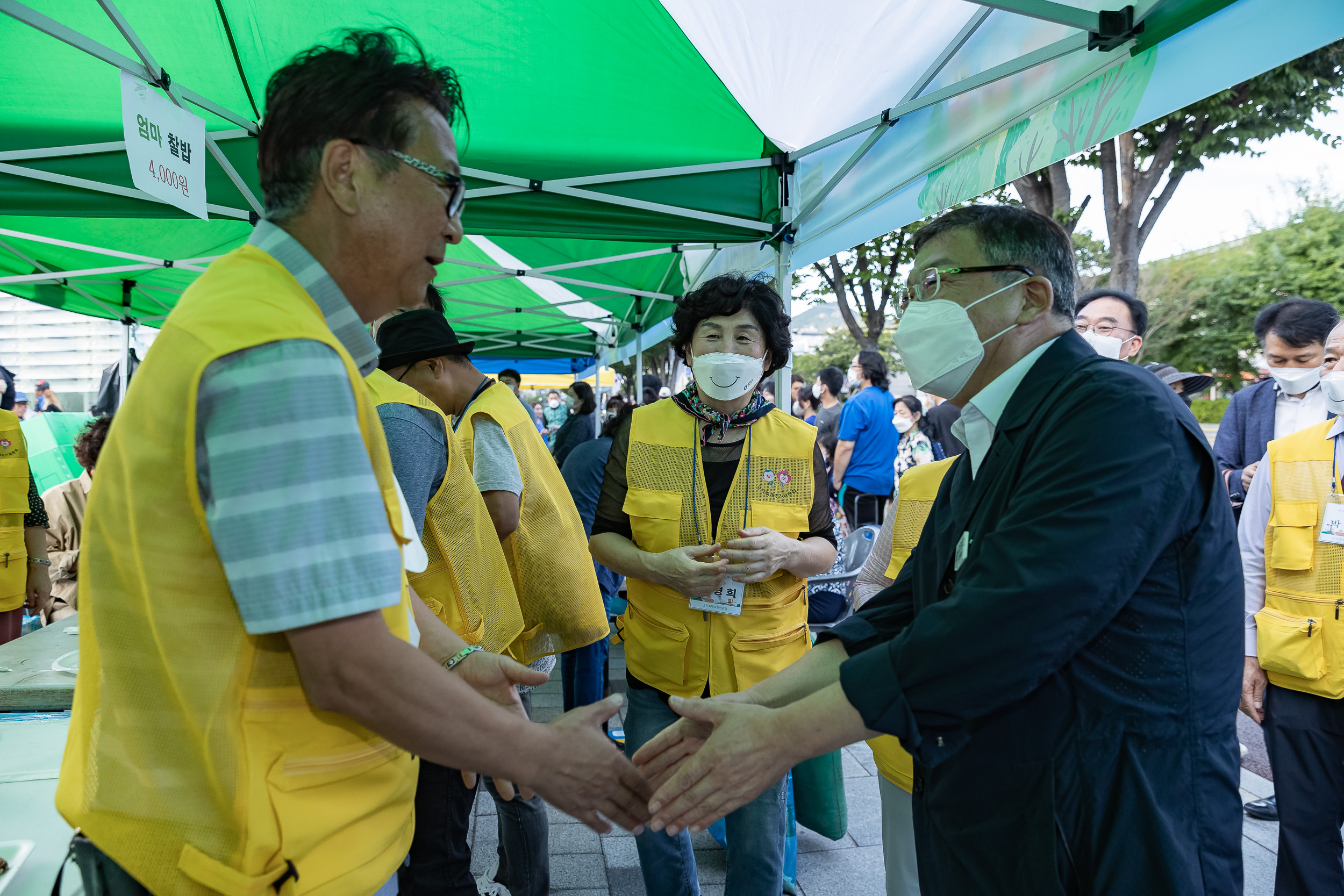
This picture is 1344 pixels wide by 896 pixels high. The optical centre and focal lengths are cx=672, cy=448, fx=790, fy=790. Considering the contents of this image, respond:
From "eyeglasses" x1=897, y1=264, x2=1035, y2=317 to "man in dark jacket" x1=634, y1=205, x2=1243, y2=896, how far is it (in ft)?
0.95

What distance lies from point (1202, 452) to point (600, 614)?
2.17m

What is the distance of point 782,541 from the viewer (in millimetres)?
2557

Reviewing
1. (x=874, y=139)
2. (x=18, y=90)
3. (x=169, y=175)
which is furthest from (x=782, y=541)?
(x=18, y=90)

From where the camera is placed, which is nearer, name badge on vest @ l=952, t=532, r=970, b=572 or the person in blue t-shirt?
name badge on vest @ l=952, t=532, r=970, b=572

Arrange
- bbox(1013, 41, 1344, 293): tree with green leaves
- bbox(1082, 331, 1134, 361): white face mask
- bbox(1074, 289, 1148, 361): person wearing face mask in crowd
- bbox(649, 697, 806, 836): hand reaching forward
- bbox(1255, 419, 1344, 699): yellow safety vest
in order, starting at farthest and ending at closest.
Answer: bbox(1013, 41, 1344, 293): tree with green leaves < bbox(1074, 289, 1148, 361): person wearing face mask in crowd < bbox(1082, 331, 1134, 361): white face mask < bbox(1255, 419, 1344, 699): yellow safety vest < bbox(649, 697, 806, 836): hand reaching forward

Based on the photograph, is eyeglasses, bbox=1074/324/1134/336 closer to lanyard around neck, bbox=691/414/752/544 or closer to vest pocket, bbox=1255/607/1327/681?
vest pocket, bbox=1255/607/1327/681

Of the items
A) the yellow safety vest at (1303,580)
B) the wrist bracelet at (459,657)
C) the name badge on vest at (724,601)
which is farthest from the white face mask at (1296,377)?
the wrist bracelet at (459,657)

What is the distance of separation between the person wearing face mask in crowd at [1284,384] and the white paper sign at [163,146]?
513 centimetres

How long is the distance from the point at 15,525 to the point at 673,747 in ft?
14.5

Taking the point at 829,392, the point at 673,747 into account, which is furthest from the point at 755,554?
the point at 829,392

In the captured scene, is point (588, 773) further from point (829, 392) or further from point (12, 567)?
point (829, 392)

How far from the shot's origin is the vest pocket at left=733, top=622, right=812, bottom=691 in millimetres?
→ 2545

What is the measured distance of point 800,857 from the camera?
3.48 m

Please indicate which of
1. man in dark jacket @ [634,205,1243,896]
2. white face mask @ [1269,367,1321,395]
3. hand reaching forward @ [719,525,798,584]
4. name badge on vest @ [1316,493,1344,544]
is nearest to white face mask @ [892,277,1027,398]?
man in dark jacket @ [634,205,1243,896]
